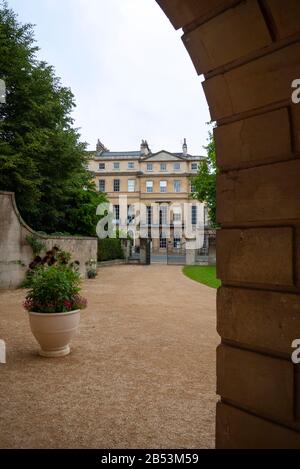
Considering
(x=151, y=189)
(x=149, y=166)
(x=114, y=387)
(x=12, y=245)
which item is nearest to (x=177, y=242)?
(x=151, y=189)

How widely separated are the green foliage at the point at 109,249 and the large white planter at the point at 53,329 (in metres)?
22.2

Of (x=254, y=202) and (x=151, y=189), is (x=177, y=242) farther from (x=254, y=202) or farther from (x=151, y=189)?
(x=254, y=202)

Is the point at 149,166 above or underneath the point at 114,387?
above

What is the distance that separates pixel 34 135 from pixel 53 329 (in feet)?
42.9

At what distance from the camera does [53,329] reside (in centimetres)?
589

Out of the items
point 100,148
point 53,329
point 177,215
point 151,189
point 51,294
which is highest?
point 100,148

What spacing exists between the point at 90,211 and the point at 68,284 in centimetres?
1735

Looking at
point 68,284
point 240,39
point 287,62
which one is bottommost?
point 68,284

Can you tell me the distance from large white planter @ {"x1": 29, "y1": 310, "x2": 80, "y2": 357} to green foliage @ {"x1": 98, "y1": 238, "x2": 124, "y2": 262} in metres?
22.2

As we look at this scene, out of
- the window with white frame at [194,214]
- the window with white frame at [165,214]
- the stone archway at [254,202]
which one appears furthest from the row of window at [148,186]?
the stone archway at [254,202]

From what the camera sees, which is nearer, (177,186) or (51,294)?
(51,294)

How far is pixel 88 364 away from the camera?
18.7 ft

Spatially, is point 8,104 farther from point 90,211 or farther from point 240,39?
point 240,39

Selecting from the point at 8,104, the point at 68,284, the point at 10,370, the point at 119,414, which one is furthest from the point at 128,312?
the point at 8,104
